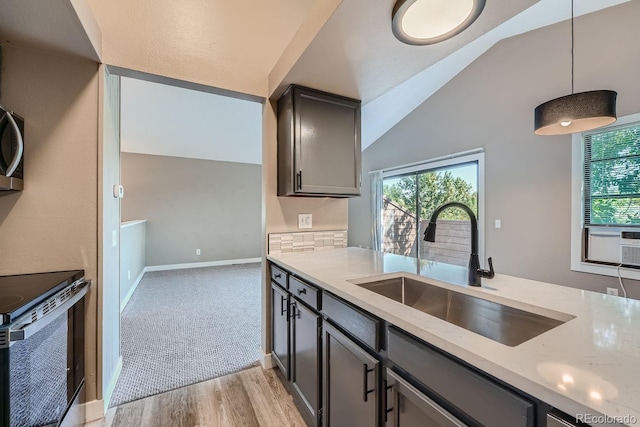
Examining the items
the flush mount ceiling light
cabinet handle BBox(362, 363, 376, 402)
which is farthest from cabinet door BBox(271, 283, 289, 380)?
the flush mount ceiling light

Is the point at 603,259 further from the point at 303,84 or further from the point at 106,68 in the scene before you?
the point at 106,68

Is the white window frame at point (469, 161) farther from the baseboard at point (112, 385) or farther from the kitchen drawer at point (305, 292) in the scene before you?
the baseboard at point (112, 385)

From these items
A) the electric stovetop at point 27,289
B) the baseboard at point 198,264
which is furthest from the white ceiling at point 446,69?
the baseboard at point 198,264

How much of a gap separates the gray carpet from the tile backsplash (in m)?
0.99

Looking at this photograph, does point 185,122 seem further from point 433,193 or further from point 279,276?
point 433,193

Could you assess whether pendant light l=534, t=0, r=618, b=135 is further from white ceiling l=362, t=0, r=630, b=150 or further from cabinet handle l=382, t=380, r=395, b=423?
cabinet handle l=382, t=380, r=395, b=423

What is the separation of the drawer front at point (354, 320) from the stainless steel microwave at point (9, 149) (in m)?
1.63

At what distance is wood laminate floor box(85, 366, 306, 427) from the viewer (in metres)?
1.58

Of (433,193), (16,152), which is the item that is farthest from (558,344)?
(433,193)

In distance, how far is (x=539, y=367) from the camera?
565mm

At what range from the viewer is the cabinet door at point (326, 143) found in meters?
1.94

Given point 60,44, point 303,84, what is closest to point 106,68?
point 60,44

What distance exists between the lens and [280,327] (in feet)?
6.20

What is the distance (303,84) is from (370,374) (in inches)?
70.8
